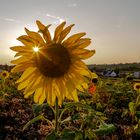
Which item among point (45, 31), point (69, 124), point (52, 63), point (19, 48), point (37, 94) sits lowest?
point (69, 124)

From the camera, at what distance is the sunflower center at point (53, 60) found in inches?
124

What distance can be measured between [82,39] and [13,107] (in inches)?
190

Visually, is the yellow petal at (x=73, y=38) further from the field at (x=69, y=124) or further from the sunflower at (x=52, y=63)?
the field at (x=69, y=124)

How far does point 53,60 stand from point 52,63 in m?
0.03

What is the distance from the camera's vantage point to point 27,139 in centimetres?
524

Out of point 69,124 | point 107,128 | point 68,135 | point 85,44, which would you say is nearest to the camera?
point 85,44

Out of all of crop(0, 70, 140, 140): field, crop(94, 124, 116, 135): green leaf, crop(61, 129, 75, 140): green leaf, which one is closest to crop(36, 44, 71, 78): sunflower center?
crop(0, 70, 140, 140): field

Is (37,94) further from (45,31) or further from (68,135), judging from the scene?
(45,31)

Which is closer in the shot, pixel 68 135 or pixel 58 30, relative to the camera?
pixel 58 30

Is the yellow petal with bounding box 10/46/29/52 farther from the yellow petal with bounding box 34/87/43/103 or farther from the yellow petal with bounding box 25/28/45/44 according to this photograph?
the yellow petal with bounding box 34/87/43/103

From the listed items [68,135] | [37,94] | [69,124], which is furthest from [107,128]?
[69,124]

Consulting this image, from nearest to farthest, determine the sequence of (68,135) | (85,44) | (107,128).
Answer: (85,44), (68,135), (107,128)

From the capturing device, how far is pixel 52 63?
3176 mm

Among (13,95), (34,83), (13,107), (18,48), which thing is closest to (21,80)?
(34,83)
